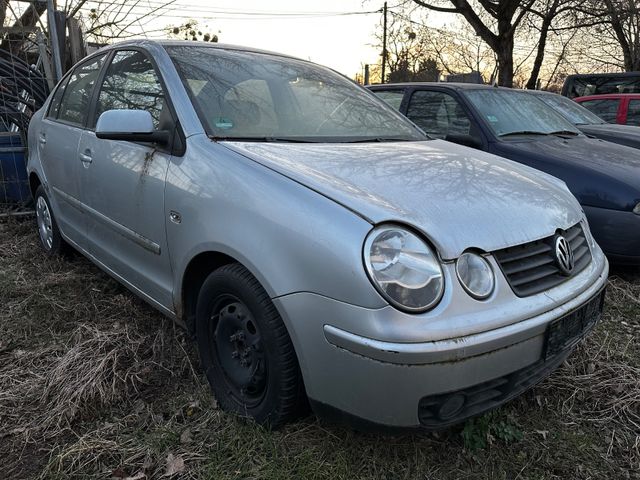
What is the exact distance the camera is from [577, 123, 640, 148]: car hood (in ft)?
18.2

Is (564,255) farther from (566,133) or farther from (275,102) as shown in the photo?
(566,133)

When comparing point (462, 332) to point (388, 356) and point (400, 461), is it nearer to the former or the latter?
point (388, 356)

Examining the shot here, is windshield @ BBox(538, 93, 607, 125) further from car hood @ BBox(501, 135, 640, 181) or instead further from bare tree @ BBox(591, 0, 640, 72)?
bare tree @ BBox(591, 0, 640, 72)

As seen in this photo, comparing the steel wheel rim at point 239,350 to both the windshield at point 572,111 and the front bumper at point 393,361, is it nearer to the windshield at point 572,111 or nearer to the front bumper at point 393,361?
the front bumper at point 393,361

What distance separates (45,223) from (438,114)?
355 cm

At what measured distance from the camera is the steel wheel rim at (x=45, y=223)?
12.9 ft

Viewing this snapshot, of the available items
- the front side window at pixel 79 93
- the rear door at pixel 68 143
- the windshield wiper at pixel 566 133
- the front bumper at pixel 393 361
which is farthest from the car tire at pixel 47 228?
the windshield wiper at pixel 566 133

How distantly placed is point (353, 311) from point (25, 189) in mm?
4833

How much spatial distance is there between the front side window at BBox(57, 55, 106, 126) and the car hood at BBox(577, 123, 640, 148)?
197 inches

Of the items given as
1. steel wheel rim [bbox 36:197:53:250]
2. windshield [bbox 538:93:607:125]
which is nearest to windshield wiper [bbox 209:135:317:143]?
steel wheel rim [bbox 36:197:53:250]

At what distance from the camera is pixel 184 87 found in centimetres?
243

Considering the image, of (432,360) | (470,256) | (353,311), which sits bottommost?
(432,360)

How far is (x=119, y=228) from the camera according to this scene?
8.89 ft

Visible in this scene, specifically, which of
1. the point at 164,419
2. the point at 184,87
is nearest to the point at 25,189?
the point at 184,87
